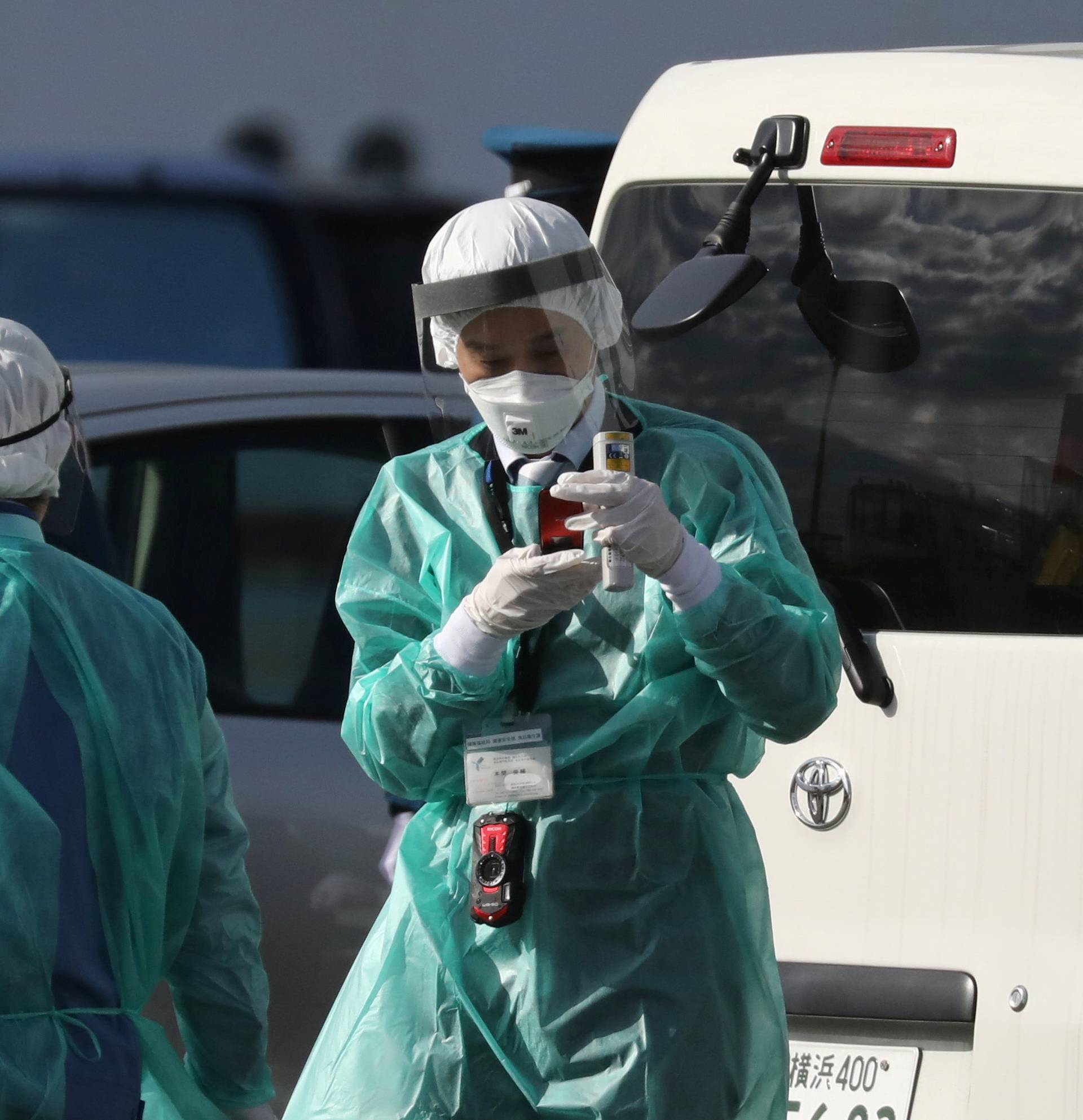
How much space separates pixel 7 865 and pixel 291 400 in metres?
2.14

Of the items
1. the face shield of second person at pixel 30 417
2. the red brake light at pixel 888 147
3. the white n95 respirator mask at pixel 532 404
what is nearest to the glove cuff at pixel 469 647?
the white n95 respirator mask at pixel 532 404

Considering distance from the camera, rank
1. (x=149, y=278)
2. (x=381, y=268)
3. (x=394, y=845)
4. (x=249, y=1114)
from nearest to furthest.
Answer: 1. (x=249, y=1114)
2. (x=394, y=845)
3. (x=149, y=278)
4. (x=381, y=268)

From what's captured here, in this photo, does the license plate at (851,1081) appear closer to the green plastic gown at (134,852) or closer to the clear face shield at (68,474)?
the green plastic gown at (134,852)

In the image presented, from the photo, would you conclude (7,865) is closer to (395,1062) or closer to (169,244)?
(395,1062)

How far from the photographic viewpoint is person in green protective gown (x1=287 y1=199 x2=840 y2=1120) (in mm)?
2193

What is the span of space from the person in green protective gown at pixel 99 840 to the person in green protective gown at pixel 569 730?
170 mm

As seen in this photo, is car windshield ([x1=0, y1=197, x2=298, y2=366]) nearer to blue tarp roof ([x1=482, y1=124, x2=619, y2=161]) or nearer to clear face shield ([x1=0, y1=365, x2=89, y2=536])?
blue tarp roof ([x1=482, y1=124, x2=619, y2=161])

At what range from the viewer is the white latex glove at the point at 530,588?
2109 millimetres

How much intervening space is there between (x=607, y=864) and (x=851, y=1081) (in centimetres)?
101

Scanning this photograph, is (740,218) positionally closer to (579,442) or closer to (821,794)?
(821,794)

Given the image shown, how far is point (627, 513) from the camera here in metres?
2.08

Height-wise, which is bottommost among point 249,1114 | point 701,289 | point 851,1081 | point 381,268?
point 381,268

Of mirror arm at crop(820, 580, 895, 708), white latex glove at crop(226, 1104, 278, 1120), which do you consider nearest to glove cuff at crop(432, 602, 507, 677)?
white latex glove at crop(226, 1104, 278, 1120)

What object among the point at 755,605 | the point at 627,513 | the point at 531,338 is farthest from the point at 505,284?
the point at 755,605
